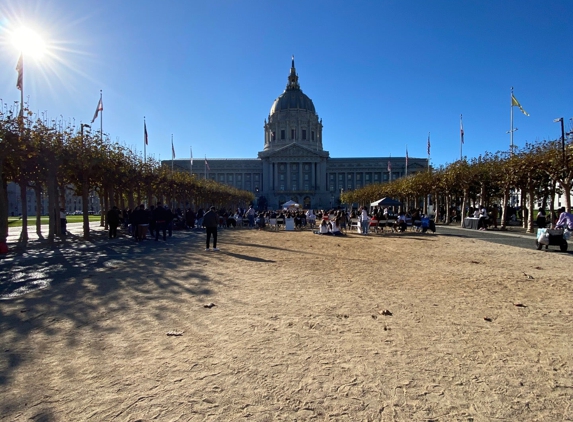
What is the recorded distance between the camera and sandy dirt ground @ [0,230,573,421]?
3576mm

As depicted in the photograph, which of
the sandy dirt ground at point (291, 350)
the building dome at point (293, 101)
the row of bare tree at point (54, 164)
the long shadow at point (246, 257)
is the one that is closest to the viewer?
the sandy dirt ground at point (291, 350)

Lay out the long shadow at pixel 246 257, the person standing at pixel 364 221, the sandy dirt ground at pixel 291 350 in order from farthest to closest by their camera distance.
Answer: the person standing at pixel 364 221 → the long shadow at pixel 246 257 → the sandy dirt ground at pixel 291 350

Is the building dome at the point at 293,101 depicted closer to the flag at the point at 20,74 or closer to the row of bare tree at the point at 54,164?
the row of bare tree at the point at 54,164

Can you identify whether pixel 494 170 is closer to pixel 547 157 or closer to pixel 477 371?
pixel 547 157

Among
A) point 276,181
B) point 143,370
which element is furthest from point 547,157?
point 276,181

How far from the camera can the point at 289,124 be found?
130000mm

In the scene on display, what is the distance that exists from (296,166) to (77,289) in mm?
119604

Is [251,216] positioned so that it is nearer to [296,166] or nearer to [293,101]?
[296,166]

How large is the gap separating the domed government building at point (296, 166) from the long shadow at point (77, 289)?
108262mm

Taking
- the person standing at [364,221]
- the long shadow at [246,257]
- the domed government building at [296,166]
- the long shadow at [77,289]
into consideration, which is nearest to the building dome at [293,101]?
the domed government building at [296,166]

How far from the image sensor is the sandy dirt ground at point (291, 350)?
3.58 metres

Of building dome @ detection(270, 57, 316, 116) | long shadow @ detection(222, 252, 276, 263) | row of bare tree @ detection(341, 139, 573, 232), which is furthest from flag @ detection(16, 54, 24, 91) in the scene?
building dome @ detection(270, 57, 316, 116)

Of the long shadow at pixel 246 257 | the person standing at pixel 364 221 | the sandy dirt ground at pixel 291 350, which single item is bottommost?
the long shadow at pixel 246 257

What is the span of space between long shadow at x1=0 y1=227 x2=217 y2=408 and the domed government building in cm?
10826
